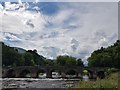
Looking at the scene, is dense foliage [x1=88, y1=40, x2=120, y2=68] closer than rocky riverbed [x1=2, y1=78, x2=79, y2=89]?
No

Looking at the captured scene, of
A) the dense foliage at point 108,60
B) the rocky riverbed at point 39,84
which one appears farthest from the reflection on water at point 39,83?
→ the dense foliage at point 108,60

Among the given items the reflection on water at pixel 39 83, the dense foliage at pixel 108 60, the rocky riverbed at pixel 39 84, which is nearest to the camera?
the rocky riverbed at pixel 39 84

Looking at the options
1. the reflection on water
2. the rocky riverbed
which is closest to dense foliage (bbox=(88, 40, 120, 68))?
the reflection on water

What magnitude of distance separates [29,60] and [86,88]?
10861 centimetres

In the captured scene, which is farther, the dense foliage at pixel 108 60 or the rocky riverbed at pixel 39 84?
the dense foliage at pixel 108 60

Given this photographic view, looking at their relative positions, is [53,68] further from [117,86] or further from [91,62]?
[117,86]

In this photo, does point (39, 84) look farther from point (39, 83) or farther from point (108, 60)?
point (108, 60)

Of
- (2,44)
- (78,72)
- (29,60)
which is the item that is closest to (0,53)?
(2,44)

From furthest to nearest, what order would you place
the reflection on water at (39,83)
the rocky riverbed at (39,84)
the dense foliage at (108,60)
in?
the dense foliage at (108,60), the reflection on water at (39,83), the rocky riverbed at (39,84)

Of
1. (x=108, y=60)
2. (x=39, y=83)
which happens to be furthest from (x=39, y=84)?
(x=108, y=60)

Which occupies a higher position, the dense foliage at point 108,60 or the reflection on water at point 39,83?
the dense foliage at point 108,60

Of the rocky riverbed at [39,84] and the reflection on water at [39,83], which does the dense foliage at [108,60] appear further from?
the rocky riverbed at [39,84]

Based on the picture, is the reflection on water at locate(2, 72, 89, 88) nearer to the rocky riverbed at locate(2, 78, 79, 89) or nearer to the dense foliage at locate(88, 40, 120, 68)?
the rocky riverbed at locate(2, 78, 79, 89)

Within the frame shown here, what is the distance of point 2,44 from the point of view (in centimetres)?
12288
